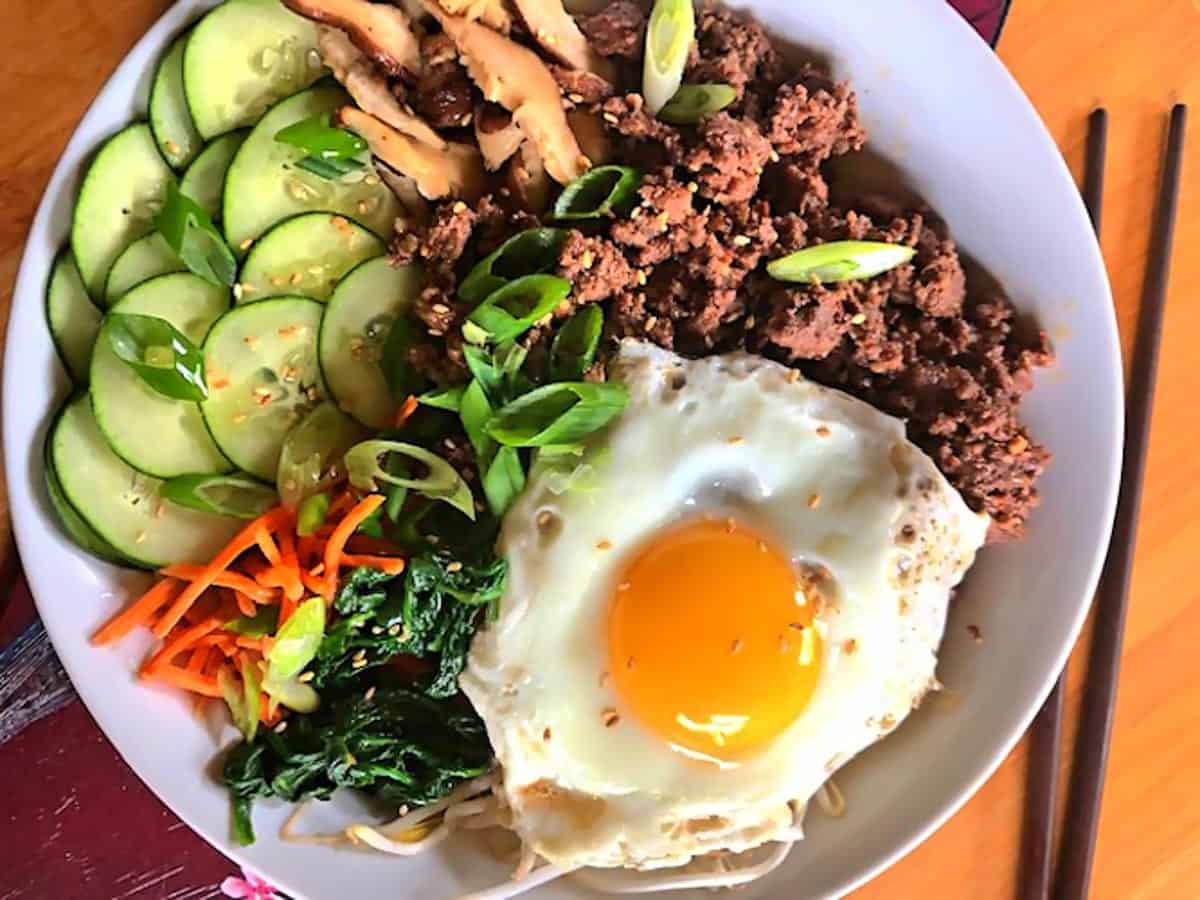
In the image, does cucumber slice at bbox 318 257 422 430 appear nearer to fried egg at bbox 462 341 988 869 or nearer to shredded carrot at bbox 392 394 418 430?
shredded carrot at bbox 392 394 418 430

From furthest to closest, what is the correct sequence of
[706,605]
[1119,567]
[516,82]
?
[1119,567], [706,605], [516,82]

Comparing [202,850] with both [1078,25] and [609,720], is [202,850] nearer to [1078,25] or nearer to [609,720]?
[609,720]

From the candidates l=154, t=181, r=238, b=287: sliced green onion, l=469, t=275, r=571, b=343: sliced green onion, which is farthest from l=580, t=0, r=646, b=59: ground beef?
l=154, t=181, r=238, b=287: sliced green onion

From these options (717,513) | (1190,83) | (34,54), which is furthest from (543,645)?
(1190,83)

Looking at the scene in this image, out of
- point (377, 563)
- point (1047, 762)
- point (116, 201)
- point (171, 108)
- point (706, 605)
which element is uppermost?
point (171, 108)

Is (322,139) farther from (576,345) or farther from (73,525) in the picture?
(73,525)

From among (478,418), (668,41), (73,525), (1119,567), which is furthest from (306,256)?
(1119,567)

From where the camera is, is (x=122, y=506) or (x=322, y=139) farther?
(x=122, y=506)
